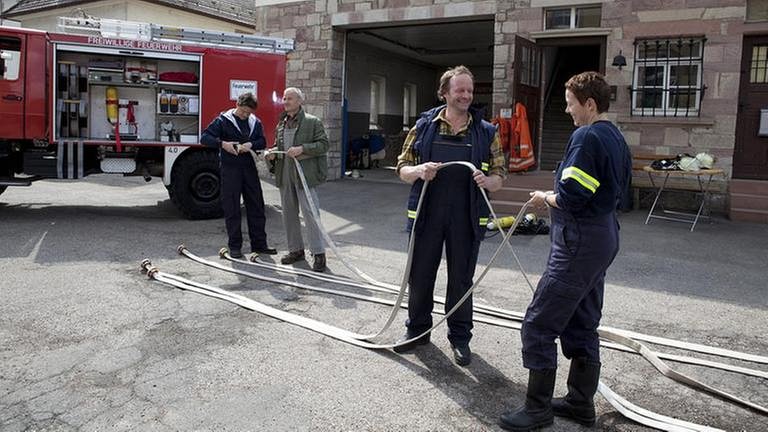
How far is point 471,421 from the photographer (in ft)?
10.6

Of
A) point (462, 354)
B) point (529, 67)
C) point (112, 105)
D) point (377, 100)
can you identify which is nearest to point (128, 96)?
point (112, 105)

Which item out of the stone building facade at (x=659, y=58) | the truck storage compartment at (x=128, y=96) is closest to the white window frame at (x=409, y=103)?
the stone building facade at (x=659, y=58)

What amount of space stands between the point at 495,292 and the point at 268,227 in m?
4.17

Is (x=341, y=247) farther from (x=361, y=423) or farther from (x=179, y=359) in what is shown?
(x=361, y=423)

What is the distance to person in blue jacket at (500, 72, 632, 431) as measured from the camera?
3012 mm

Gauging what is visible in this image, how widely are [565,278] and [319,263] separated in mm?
3629

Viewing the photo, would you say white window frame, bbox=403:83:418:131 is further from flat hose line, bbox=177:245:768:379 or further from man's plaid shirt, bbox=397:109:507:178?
man's plaid shirt, bbox=397:109:507:178

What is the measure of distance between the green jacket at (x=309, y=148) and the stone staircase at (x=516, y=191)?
4442 millimetres

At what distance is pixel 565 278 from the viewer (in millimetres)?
3088

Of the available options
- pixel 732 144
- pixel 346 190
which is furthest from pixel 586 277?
pixel 346 190

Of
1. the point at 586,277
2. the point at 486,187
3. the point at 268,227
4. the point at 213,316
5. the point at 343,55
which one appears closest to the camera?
the point at 586,277

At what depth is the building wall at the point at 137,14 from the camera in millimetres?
18109

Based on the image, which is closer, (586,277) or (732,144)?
(586,277)

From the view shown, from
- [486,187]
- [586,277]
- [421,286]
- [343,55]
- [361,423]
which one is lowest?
[361,423]
